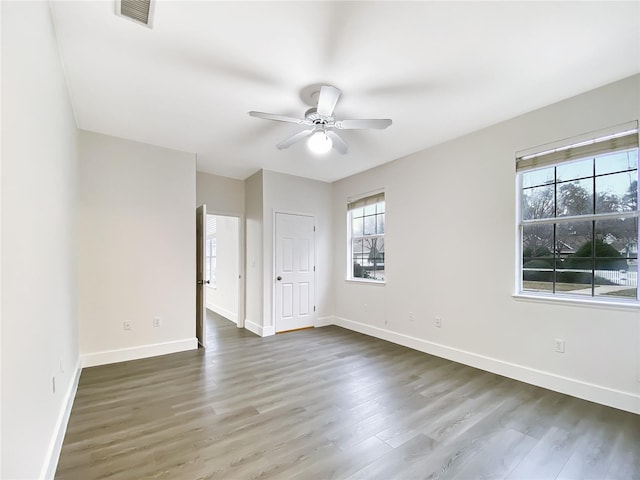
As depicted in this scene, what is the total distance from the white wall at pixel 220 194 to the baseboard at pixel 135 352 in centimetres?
214

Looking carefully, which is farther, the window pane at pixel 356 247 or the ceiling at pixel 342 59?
the window pane at pixel 356 247

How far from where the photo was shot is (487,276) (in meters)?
3.29

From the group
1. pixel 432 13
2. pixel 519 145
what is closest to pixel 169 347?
pixel 432 13

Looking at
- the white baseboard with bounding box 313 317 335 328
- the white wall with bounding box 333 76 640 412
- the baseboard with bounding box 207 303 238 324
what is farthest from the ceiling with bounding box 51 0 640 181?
the baseboard with bounding box 207 303 238 324

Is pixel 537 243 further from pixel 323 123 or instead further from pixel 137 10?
pixel 137 10

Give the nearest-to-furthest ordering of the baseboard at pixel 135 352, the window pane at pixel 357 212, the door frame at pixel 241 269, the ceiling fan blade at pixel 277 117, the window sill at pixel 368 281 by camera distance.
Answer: the ceiling fan blade at pixel 277 117
the baseboard at pixel 135 352
the window sill at pixel 368 281
the window pane at pixel 357 212
the door frame at pixel 241 269

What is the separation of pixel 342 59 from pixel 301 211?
3.23 m

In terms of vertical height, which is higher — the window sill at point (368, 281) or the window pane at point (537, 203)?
the window pane at point (537, 203)

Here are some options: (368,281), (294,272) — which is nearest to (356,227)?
(368,281)

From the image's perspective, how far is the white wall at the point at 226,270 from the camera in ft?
19.4

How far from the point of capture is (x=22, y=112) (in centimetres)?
128

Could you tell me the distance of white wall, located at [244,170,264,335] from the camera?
15.8 feet

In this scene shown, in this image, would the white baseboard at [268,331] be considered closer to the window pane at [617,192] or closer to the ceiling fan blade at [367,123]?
the ceiling fan blade at [367,123]

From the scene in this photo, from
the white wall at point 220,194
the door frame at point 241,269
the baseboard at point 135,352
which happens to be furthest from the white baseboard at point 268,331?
the white wall at point 220,194
